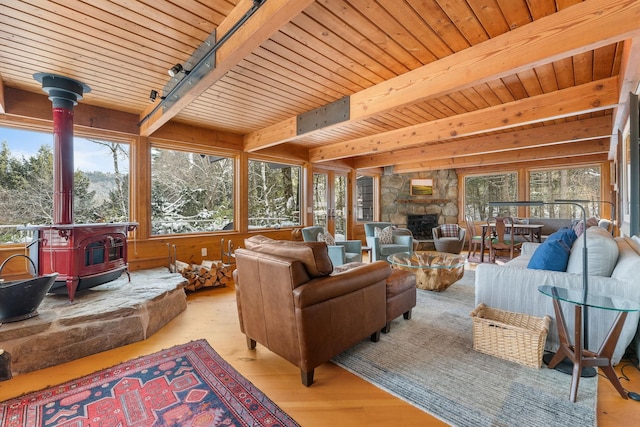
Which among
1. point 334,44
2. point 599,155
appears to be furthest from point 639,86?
point 599,155

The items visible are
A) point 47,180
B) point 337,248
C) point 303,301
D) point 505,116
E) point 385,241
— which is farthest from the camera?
point 385,241

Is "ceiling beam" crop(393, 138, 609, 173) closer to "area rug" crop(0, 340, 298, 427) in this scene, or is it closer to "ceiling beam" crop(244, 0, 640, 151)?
"ceiling beam" crop(244, 0, 640, 151)

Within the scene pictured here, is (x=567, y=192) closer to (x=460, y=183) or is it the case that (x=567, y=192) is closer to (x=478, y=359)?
(x=460, y=183)

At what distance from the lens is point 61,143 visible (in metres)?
2.68

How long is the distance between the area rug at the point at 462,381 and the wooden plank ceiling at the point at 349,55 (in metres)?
2.05

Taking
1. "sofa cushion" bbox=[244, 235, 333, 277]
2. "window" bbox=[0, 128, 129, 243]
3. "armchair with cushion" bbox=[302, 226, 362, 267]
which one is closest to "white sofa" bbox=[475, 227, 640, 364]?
"sofa cushion" bbox=[244, 235, 333, 277]

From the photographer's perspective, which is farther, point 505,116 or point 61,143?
point 505,116

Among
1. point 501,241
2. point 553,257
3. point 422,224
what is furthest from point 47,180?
point 422,224

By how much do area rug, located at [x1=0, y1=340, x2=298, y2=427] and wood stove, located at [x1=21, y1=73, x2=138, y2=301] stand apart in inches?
41.0

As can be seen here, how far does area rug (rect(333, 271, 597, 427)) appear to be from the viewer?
1.54m

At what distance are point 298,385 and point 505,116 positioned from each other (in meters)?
3.67

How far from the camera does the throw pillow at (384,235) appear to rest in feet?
17.3

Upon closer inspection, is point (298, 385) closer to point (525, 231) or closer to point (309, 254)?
point (309, 254)

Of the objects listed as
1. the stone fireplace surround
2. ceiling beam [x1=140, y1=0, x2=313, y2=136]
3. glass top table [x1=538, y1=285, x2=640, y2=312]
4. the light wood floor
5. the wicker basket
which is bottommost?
the light wood floor
